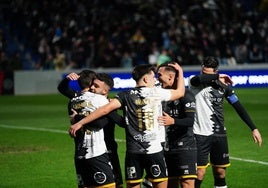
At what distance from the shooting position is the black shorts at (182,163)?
934 cm

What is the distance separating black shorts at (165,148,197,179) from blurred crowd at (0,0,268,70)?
79.9 feet

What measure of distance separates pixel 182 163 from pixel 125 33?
88.8ft

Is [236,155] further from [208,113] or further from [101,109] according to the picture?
[101,109]

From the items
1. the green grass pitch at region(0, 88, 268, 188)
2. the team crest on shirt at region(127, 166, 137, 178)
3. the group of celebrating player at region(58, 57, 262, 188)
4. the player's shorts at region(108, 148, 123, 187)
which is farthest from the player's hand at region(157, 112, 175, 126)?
the green grass pitch at region(0, 88, 268, 188)

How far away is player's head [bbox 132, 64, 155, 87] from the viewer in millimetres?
8477

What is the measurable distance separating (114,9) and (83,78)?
3027 centimetres

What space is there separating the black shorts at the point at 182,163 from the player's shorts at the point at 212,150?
40.5 inches

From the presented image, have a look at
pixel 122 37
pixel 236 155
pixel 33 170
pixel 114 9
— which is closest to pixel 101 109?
pixel 33 170

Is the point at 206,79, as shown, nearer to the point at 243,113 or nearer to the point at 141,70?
the point at 243,113

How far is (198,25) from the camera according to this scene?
124 feet

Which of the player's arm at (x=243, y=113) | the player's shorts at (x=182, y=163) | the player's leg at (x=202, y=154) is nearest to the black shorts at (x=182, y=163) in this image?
the player's shorts at (x=182, y=163)

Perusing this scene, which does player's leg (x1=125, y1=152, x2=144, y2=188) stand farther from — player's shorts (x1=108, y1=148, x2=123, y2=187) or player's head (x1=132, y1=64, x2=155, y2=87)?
player's head (x1=132, y1=64, x2=155, y2=87)

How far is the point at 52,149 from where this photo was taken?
1659 centimetres

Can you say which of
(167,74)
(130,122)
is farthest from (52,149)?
(130,122)
